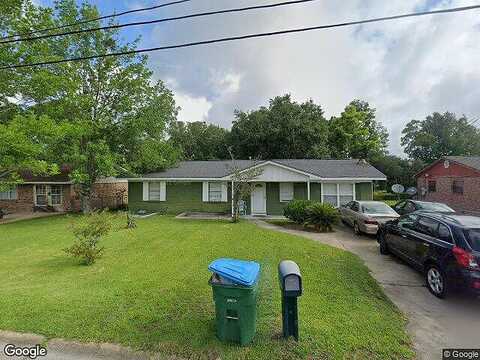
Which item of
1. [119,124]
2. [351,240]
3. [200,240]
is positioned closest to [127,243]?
[200,240]

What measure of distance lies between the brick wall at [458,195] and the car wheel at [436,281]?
63.1 ft

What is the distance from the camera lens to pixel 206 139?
149 feet

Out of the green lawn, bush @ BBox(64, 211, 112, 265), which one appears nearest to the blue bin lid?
the green lawn

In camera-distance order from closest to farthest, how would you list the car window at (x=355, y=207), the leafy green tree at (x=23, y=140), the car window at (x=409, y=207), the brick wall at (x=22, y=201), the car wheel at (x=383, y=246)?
the car wheel at (x=383, y=246)
the leafy green tree at (x=23, y=140)
the car window at (x=355, y=207)
the car window at (x=409, y=207)
the brick wall at (x=22, y=201)

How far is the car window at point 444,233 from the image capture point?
5970mm

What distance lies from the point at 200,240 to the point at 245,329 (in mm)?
7137

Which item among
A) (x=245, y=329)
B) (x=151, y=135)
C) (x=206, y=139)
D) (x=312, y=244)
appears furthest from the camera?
(x=206, y=139)

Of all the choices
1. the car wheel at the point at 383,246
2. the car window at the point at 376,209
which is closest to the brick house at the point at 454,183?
the car window at the point at 376,209

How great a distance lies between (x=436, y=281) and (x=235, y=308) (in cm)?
476

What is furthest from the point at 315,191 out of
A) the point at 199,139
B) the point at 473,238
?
the point at 199,139

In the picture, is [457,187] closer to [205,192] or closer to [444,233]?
[205,192]

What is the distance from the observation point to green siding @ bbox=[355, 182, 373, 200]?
18.1 metres

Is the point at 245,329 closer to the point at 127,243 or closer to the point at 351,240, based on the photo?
the point at 127,243

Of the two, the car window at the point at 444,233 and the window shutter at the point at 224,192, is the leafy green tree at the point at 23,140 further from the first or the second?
the car window at the point at 444,233
